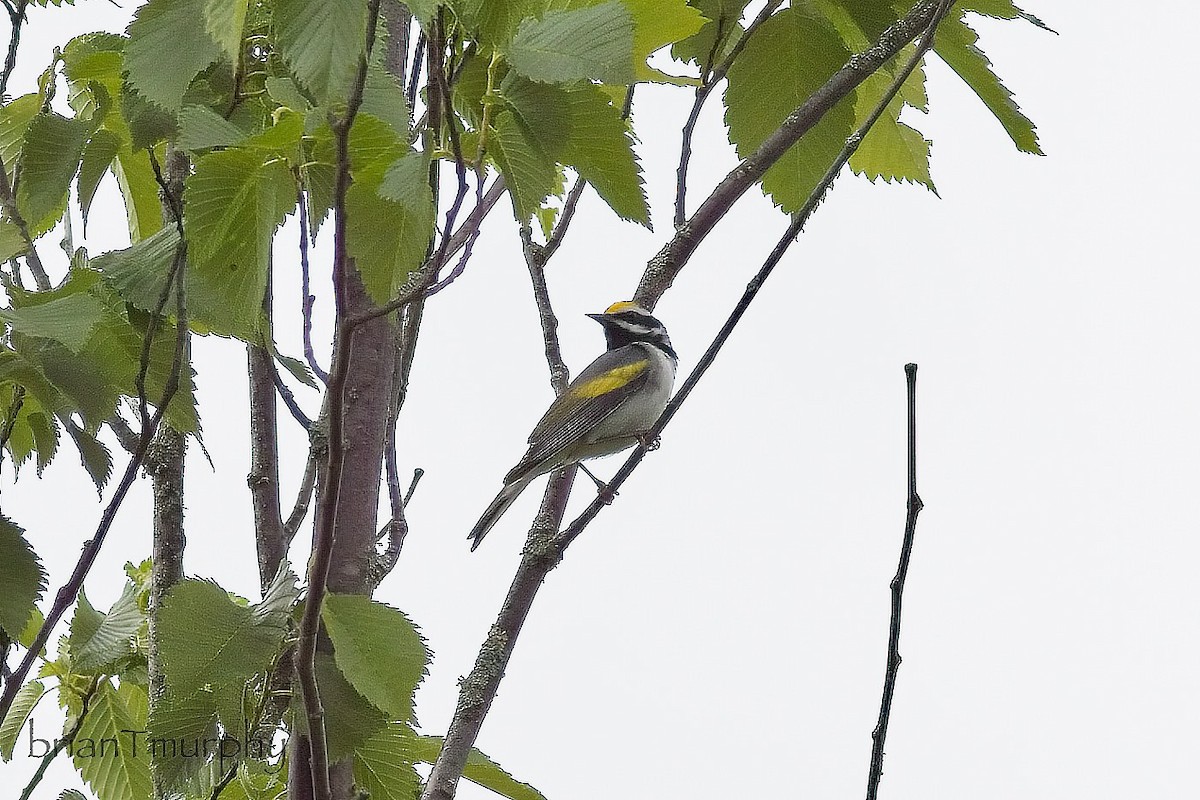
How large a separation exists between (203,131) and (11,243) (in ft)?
2.53

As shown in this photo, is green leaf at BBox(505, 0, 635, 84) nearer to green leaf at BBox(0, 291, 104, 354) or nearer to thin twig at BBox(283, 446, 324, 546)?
green leaf at BBox(0, 291, 104, 354)

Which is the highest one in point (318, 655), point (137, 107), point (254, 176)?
point (137, 107)

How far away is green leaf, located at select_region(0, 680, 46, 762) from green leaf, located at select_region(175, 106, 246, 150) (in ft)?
4.14

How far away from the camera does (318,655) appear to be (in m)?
1.62

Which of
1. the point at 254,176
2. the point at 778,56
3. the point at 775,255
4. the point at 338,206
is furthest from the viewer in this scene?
the point at 778,56

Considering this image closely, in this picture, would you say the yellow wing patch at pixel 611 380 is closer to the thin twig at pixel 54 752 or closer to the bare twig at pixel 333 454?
the thin twig at pixel 54 752

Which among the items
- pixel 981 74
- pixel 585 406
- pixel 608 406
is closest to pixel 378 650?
pixel 981 74

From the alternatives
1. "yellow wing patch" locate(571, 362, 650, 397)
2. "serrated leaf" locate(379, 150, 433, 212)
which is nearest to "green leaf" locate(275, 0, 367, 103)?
"serrated leaf" locate(379, 150, 433, 212)

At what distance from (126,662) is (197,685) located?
684 mm

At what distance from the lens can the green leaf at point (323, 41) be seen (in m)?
0.91

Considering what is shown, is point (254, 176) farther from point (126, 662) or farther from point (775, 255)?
point (126, 662)

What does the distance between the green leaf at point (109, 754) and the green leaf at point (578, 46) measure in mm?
1442

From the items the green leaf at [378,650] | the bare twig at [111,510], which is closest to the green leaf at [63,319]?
the bare twig at [111,510]

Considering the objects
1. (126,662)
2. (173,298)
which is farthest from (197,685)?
(126,662)
